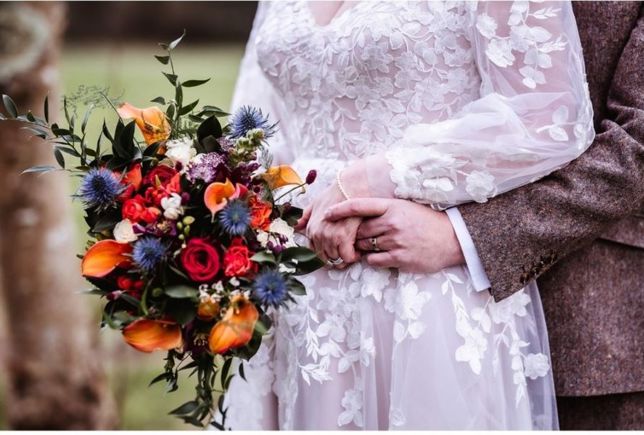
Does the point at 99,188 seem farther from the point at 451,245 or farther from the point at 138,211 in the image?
the point at 451,245

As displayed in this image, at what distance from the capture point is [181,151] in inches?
55.6

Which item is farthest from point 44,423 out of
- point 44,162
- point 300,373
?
point 300,373

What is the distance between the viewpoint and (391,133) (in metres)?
1.70

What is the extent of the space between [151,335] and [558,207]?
906mm

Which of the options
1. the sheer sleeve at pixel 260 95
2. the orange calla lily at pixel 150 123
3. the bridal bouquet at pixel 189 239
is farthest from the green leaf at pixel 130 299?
the sheer sleeve at pixel 260 95

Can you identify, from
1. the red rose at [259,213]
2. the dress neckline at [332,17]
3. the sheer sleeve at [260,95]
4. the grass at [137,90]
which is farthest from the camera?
the grass at [137,90]

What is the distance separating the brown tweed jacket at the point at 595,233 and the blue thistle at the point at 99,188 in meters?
0.75

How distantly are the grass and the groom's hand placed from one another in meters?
2.29

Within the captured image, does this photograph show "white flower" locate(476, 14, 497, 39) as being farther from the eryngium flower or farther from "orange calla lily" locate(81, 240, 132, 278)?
"orange calla lily" locate(81, 240, 132, 278)

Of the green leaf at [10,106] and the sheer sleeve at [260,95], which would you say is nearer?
the green leaf at [10,106]

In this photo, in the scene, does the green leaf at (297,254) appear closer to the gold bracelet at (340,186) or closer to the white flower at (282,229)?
the white flower at (282,229)

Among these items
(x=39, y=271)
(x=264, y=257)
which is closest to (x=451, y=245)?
(x=264, y=257)

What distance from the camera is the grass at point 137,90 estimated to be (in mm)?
3936

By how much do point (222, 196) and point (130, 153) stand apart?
0.24m
